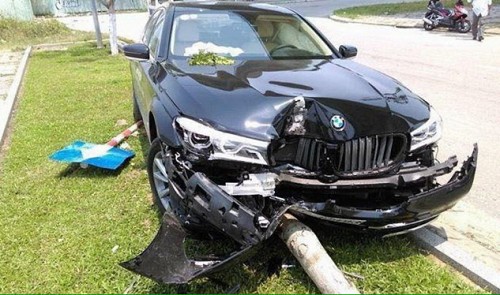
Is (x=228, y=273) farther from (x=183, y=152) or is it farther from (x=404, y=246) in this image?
(x=404, y=246)

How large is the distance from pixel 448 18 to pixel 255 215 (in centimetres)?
1625

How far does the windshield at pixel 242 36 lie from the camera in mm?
4375

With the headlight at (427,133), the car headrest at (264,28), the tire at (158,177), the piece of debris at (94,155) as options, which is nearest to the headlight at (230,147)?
the tire at (158,177)

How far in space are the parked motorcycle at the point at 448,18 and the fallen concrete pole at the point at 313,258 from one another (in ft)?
50.6

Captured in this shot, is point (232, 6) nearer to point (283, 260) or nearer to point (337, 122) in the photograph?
point (337, 122)

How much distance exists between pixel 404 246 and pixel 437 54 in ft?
31.8

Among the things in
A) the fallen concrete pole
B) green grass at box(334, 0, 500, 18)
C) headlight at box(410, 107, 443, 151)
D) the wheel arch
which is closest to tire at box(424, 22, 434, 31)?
green grass at box(334, 0, 500, 18)

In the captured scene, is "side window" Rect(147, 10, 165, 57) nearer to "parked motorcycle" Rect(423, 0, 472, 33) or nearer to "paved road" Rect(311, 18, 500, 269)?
"paved road" Rect(311, 18, 500, 269)

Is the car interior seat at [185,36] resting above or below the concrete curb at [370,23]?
above

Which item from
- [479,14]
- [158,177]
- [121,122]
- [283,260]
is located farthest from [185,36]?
[479,14]

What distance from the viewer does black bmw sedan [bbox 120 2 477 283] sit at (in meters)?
2.79

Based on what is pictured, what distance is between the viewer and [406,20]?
2006 cm

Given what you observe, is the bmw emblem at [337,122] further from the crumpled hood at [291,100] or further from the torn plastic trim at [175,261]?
the torn plastic trim at [175,261]

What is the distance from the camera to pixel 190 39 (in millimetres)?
4438
